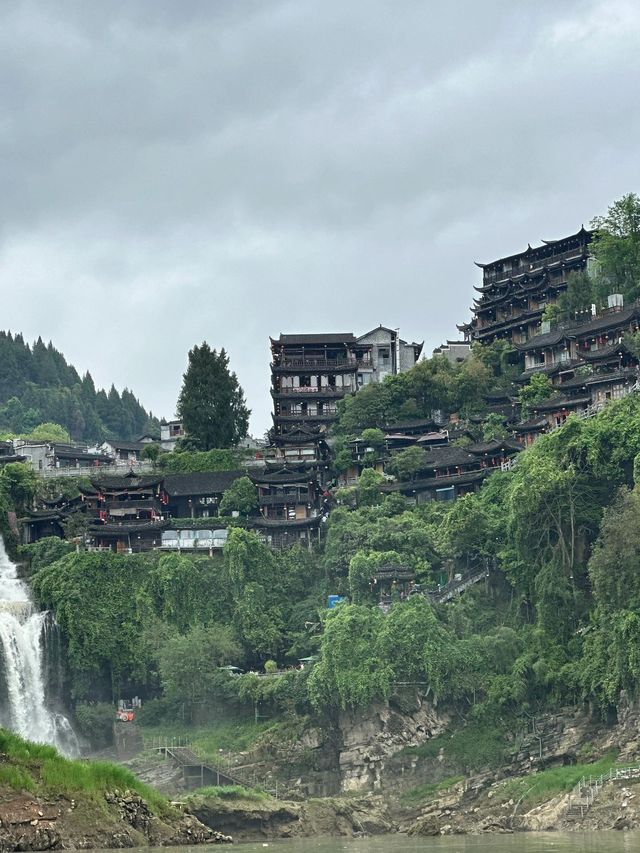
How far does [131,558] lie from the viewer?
323 feet

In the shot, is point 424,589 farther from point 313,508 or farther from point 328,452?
point 328,452

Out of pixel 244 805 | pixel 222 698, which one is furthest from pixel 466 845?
pixel 222 698

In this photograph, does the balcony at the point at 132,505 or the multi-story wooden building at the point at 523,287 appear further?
the multi-story wooden building at the point at 523,287

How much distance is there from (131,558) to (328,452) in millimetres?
21007

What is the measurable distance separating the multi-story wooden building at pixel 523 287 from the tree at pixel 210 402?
2160 cm

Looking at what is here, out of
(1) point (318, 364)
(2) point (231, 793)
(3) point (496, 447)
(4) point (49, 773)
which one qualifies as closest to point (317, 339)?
(1) point (318, 364)

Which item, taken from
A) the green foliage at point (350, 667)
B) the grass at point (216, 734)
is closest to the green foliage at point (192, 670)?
the grass at point (216, 734)

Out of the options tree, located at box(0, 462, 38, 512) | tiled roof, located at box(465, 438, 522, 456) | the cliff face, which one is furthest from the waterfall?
tiled roof, located at box(465, 438, 522, 456)

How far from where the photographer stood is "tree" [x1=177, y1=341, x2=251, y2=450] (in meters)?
119

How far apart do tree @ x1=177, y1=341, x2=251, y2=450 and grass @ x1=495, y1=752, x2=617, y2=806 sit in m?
48.1

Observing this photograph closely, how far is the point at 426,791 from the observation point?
80750mm

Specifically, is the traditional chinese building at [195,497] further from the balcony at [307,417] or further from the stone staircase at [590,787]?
the stone staircase at [590,787]

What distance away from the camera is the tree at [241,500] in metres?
106

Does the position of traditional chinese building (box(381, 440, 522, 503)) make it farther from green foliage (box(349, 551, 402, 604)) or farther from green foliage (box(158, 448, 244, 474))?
green foliage (box(158, 448, 244, 474))
